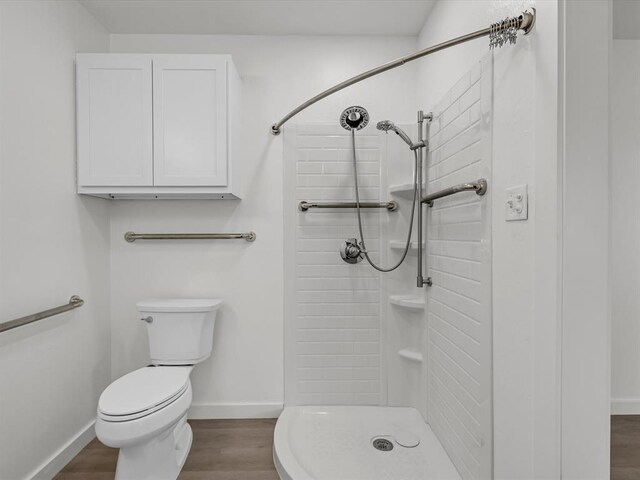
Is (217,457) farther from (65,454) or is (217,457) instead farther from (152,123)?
(152,123)

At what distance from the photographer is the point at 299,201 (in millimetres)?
2213

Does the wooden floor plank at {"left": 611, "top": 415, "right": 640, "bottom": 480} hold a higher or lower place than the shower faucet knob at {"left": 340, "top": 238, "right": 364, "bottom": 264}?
lower

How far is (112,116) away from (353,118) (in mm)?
1300

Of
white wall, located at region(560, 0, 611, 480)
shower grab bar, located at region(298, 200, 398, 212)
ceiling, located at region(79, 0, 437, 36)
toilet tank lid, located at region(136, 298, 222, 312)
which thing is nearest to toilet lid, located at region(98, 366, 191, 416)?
toilet tank lid, located at region(136, 298, 222, 312)

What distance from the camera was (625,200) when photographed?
107 centimetres

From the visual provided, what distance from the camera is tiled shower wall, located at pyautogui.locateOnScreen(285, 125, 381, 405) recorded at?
2195 mm

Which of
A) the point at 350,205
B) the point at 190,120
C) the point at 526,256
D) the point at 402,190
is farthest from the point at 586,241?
the point at 190,120

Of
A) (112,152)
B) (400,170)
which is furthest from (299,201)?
(112,152)

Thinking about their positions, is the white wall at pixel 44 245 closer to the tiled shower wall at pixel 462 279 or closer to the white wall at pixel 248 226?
the white wall at pixel 248 226

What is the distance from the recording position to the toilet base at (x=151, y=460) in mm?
1562

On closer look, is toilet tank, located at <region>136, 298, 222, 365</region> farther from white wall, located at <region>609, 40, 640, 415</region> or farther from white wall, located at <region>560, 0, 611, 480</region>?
white wall, located at <region>609, 40, 640, 415</region>

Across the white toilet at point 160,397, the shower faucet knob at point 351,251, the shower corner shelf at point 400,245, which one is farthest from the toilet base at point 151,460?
the shower corner shelf at point 400,245

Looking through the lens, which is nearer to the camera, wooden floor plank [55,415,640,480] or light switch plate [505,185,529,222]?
light switch plate [505,185,529,222]

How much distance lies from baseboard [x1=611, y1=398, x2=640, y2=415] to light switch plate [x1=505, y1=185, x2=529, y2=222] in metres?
0.64
